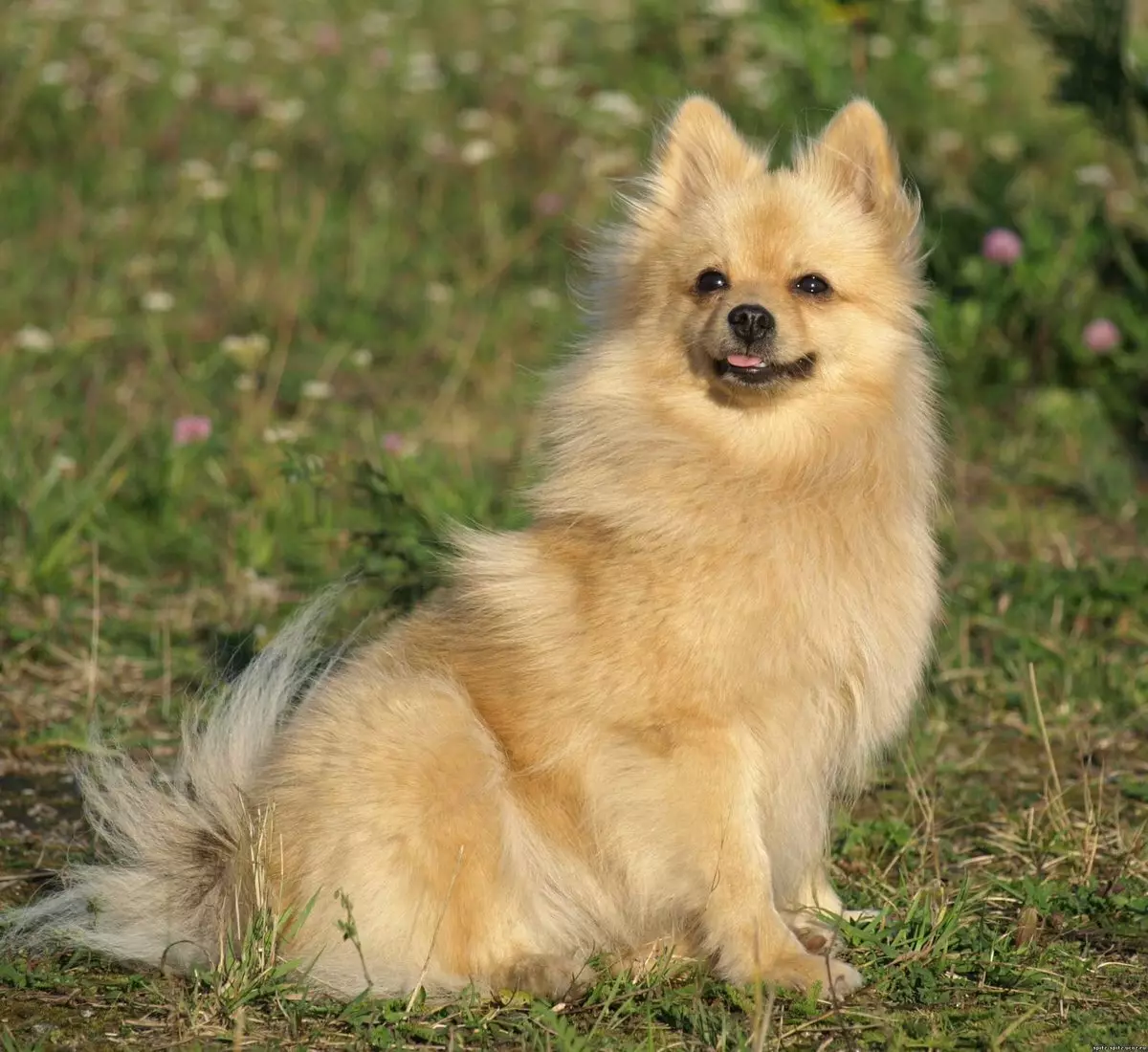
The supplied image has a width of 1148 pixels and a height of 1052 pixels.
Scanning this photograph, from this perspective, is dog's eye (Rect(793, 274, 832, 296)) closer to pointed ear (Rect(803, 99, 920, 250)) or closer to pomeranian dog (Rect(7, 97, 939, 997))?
pomeranian dog (Rect(7, 97, 939, 997))

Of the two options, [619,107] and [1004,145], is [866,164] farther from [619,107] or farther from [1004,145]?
[1004,145]

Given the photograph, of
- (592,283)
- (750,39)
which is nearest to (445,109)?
(750,39)

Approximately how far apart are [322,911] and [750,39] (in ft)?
20.5

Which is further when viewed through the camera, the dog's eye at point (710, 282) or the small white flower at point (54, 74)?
the small white flower at point (54, 74)

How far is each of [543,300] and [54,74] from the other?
2960 mm

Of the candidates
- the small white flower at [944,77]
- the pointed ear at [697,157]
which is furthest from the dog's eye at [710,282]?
the small white flower at [944,77]

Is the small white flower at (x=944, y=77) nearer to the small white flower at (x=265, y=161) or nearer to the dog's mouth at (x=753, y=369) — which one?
the small white flower at (x=265, y=161)

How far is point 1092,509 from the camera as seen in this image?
6090mm

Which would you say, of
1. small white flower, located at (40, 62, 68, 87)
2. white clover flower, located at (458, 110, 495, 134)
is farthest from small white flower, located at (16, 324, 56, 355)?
white clover flower, located at (458, 110, 495, 134)

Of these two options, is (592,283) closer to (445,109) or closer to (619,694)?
(619,694)

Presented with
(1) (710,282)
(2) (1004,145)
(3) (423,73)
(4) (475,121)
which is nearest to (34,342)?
(4) (475,121)

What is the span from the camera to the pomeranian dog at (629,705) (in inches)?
127

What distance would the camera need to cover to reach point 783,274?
374 cm

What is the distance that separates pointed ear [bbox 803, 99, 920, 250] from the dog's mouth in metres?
0.45
